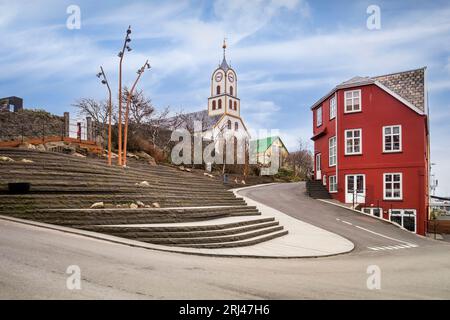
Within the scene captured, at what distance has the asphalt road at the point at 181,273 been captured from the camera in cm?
599

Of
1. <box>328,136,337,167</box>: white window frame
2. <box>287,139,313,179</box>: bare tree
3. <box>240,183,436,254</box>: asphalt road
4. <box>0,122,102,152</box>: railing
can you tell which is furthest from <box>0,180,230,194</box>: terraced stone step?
<box>287,139,313,179</box>: bare tree

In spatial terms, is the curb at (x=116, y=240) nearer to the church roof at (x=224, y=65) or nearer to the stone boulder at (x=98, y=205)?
the stone boulder at (x=98, y=205)

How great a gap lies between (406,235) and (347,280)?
13676 millimetres

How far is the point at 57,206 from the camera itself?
42.2 ft

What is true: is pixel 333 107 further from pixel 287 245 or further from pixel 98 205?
pixel 98 205

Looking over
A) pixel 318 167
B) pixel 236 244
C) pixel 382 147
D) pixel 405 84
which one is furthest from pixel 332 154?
pixel 236 244

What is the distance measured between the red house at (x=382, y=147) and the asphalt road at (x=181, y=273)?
591 inches

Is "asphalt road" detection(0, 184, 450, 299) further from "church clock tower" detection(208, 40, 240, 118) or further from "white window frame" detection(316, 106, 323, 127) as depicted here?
"church clock tower" detection(208, 40, 240, 118)

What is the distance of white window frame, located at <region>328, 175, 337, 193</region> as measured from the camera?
99.2ft

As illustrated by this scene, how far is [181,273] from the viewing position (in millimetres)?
7754

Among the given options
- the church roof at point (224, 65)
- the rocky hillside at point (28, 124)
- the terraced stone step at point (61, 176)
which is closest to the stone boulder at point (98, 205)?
the terraced stone step at point (61, 176)

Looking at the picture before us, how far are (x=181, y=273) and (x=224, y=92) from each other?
87.2 m

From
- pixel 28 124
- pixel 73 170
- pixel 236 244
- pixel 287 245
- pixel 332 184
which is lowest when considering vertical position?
pixel 287 245

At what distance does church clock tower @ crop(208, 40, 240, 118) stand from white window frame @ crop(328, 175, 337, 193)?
60384mm
